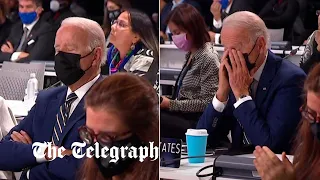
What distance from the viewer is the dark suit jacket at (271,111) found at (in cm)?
207

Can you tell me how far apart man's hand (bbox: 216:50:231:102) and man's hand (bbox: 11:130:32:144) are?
608 millimetres

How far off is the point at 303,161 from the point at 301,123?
16 centimetres

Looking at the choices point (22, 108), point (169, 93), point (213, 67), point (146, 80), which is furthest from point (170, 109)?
point (22, 108)

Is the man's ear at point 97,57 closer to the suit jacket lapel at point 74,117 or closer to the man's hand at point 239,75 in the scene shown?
the suit jacket lapel at point 74,117

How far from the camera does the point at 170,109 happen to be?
90.1 inches

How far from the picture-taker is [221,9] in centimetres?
240

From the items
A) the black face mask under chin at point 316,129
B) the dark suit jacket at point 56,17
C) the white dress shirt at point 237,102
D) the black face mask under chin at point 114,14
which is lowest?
the white dress shirt at point 237,102

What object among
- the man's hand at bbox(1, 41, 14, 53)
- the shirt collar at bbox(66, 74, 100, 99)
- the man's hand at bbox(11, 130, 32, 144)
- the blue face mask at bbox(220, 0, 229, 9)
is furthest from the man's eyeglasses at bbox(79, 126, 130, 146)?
the blue face mask at bbox(220, 0, 229, 9)

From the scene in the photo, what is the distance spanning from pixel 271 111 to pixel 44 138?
2.29ft

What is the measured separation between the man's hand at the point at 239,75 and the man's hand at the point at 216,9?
0.24m

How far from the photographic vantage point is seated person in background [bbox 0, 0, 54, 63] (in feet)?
7.63

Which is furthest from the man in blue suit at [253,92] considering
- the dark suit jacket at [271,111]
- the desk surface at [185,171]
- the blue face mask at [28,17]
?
the blue face mask at [28,17]

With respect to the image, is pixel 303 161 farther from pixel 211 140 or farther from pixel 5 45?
pixel 5 45

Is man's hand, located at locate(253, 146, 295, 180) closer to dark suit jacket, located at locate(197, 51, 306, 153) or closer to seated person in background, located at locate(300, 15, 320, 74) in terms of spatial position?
dark suit jacket, located at locate(197, 51, 306, 153)
